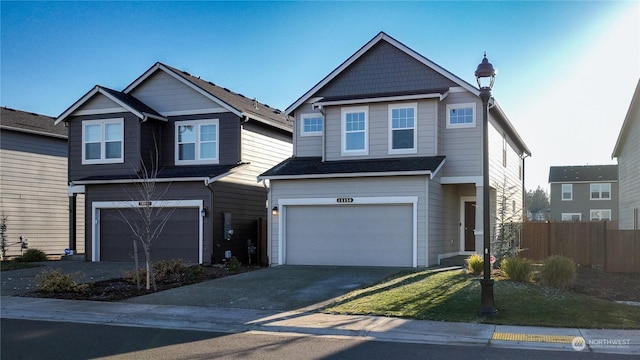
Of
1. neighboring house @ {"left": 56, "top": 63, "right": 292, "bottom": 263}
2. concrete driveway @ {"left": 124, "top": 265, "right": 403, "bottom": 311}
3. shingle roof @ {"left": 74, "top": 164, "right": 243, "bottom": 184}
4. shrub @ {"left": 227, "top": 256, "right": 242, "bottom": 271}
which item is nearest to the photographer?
concrete driveway @ {"left": 124, "top": 265, "right": 403, "bottom": 311}

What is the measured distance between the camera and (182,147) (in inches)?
924

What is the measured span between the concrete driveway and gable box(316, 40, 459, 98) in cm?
696

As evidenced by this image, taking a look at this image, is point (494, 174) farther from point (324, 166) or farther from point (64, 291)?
point (64, 291)

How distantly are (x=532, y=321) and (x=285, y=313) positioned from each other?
4.83 m

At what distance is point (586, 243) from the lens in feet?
62.0

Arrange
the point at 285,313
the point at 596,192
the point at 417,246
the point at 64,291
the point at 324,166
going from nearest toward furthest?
the point at 285,313 < the point at 64,291 < the point at 417,246 < the point at 324,166 < the point at 596,192

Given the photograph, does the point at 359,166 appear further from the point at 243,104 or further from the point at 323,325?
the point at 323,325

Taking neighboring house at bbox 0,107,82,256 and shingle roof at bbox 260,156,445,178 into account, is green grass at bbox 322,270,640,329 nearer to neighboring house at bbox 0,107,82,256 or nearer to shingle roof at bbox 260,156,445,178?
shingle roof at bbox 260,156,445,178

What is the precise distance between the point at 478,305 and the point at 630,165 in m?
16.8

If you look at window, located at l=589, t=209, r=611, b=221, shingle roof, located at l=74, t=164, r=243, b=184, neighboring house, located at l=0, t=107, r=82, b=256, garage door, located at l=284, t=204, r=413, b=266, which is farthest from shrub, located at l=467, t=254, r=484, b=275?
window, located at l=589, t=209, r=611, b=221

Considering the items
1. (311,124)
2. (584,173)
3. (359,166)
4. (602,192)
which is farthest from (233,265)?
(584,173)

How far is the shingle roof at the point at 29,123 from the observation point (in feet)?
85.0

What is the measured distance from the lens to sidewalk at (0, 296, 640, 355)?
909 centimetres

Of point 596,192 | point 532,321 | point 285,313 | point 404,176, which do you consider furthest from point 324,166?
point 596,192
